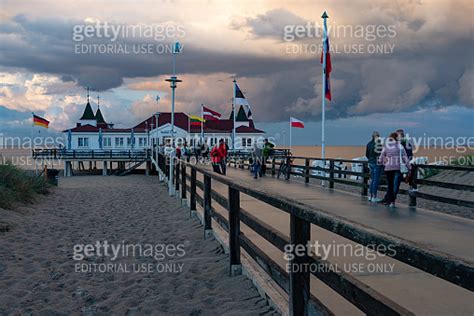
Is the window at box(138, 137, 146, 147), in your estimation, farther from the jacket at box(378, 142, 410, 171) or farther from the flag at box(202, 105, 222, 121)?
the jacket at box(378, 142, 410, 171)

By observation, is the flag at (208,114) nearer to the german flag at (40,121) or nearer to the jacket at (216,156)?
the german flag at (40,121)

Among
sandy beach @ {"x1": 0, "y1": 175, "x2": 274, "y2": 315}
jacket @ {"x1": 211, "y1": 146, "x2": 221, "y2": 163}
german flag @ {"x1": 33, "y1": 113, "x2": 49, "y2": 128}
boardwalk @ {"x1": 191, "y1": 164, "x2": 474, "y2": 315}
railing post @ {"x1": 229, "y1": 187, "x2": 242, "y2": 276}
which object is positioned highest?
german flag @ {"x1": 33, "y1": 113, "x2": 49, "y2": 128}

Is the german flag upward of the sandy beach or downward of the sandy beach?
upward

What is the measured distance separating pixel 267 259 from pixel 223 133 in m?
63.4

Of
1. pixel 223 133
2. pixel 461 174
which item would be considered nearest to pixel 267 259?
pixel 461 174

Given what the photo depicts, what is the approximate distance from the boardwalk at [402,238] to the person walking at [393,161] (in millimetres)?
627

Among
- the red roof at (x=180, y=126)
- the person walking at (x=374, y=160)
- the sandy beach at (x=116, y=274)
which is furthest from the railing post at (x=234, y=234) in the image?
the red roof at (x=180, y=126)

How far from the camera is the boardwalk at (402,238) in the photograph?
4.50 metres

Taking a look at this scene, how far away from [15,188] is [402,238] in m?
14.9

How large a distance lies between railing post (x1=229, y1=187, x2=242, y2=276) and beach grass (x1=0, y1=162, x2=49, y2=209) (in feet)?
28.1

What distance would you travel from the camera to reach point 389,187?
11.8 m

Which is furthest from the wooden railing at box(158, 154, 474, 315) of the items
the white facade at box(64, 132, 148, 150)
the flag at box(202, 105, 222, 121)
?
the white facade at box(64, 132, 148, 150)

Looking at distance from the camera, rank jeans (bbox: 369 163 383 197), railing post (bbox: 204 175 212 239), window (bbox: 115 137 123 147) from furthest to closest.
→ window (bbox: 115 137 123 147) → jeans (bbox: 369 163 383 197) → railing post (bbox: 204 175 212 239)

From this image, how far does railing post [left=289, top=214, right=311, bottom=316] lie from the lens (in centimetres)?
373
